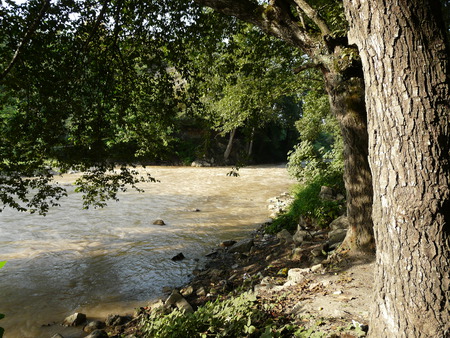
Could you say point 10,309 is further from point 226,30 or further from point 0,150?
point 226,30

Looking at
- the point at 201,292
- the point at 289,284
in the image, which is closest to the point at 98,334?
the point at 201,292

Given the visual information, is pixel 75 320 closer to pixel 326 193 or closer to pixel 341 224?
pixel 341 224

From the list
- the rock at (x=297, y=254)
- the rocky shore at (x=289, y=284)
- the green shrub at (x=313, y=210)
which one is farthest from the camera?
the green shrub at (x=313, y=210)

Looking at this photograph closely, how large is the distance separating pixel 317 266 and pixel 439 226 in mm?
2856

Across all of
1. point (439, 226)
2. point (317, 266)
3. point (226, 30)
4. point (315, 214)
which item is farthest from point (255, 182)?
point (439, 226)

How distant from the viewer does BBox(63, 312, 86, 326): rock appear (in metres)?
4.59

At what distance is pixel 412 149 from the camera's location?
1.90 m

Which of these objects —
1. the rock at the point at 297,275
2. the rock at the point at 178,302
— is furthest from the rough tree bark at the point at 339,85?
the rock at the point at 178,302

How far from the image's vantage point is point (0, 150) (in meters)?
4.34

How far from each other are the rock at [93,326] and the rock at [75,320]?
0.22 meters

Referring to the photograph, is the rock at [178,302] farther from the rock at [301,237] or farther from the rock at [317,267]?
the rock at [301,237]

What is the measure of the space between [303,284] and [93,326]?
321cm

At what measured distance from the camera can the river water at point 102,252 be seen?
5.22 m

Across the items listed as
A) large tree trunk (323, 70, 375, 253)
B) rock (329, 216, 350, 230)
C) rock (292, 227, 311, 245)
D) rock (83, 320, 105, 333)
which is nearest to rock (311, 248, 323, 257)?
large tree trunk (323, 70, 375, 253)
